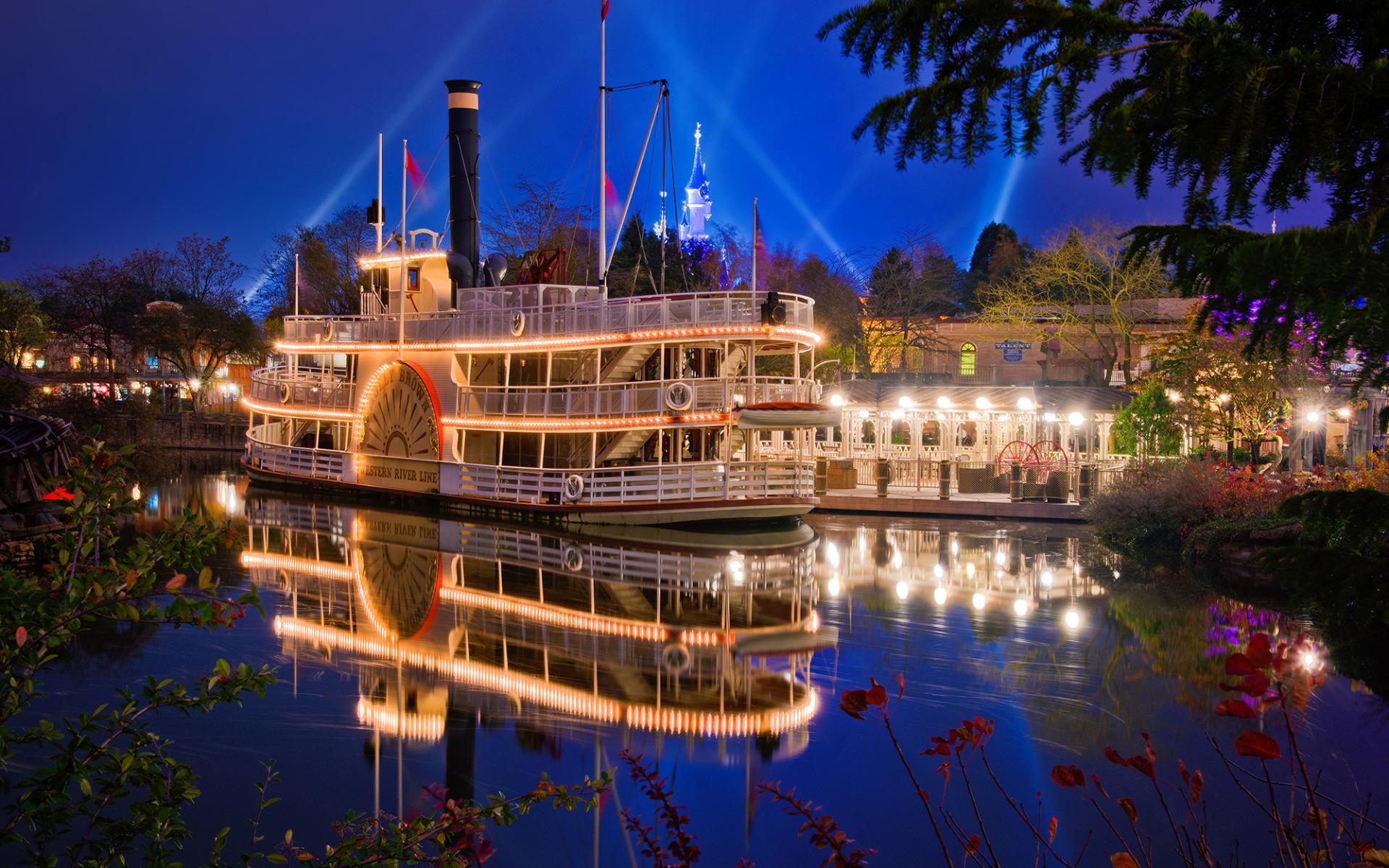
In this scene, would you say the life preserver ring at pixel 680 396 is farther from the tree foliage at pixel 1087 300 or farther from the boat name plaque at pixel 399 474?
the tree foliage at pixel 1087 300

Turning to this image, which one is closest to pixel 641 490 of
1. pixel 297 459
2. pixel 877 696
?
pixel 297 459

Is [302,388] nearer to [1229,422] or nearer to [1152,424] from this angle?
[1152,424]

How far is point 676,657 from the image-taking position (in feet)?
42.8

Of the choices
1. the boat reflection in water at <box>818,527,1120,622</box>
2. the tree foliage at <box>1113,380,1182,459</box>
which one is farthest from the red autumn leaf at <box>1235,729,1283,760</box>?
the tree foliage at <box>1113,380,1182,459</box>

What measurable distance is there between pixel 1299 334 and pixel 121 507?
16.7ft

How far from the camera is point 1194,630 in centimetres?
1473

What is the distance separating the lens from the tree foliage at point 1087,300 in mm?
42656

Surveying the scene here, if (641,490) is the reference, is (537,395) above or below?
above

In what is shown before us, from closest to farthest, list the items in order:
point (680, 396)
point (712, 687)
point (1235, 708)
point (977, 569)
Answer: point (1235, 708) < point (712, 687) < point (977, 569) < point (680, 396)

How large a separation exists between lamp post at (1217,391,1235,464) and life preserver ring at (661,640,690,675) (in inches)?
830

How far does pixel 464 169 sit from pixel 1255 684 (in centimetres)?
3279

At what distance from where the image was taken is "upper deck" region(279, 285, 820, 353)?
24702 millimetres

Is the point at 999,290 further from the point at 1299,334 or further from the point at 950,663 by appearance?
Result: the point at 1299,334

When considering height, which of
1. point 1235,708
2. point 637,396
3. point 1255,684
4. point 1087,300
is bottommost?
point 1235,708
